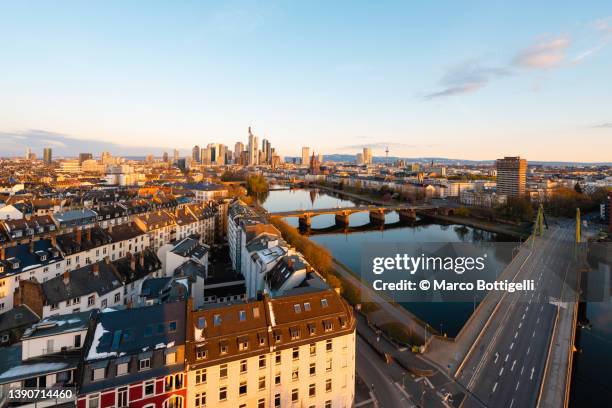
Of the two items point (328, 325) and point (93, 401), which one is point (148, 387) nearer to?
point (93, 401)

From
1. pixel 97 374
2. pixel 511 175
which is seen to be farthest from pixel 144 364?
Result: pixel 511 175

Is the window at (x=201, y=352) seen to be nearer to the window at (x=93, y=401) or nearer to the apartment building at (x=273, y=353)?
the apartment building at (x=273, y=353)

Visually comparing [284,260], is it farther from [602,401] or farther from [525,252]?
[525,252]

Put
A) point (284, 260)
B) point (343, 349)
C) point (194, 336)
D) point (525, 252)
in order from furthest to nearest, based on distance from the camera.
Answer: point (525, 252) < point (284, 260) < point (343, 349) < point (194, 336)

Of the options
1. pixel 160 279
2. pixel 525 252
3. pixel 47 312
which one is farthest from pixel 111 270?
pixel 525 252

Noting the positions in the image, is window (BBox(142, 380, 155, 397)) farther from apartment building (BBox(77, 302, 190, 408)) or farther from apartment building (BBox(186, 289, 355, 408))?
apartment building (BBox(186, 289, 355, 408))

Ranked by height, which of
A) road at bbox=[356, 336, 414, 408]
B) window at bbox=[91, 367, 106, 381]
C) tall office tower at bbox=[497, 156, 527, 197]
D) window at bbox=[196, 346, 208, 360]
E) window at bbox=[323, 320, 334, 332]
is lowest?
road at bbox=[356, 336, 414, 408]

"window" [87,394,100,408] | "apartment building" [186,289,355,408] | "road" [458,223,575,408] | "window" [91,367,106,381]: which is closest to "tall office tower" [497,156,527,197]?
"road" [458,223,575,408]
